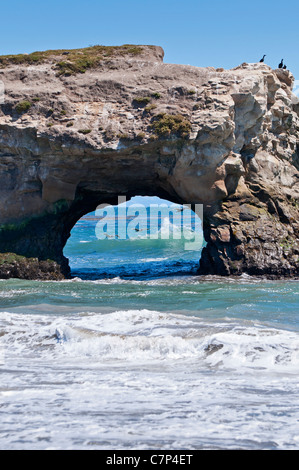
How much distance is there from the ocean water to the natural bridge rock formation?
16.6ft

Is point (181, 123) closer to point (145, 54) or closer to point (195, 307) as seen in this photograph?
point (145, 54)

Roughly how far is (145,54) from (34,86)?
16.7 feet

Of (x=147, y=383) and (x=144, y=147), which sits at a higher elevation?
(x=144, y=147)

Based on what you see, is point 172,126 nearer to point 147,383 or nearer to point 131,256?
point 147,383

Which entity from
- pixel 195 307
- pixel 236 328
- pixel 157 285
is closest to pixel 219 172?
pixel 157 285

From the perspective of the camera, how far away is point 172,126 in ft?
69.2

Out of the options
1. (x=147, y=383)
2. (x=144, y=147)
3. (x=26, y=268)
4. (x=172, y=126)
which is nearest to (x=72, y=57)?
(x=144, y=147)

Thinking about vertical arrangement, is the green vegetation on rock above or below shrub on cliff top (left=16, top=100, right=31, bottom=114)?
above

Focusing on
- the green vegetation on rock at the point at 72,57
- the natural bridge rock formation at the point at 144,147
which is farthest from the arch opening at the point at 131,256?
the green vegetation on rock at the point at 72,57

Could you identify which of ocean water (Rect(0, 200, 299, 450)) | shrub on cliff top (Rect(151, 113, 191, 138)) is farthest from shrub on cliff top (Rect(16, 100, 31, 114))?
ocean water (Rect(0, 200, 299, 450))

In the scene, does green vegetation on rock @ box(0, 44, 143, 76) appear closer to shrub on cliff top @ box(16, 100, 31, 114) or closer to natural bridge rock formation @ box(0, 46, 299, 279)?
natural bridge rock formation @ box(0, 46, 299, 279)

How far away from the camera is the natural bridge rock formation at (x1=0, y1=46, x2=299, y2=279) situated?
21250 millimetres

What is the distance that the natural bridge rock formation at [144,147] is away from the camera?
21.2 m

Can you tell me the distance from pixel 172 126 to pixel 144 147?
54.3 inches
